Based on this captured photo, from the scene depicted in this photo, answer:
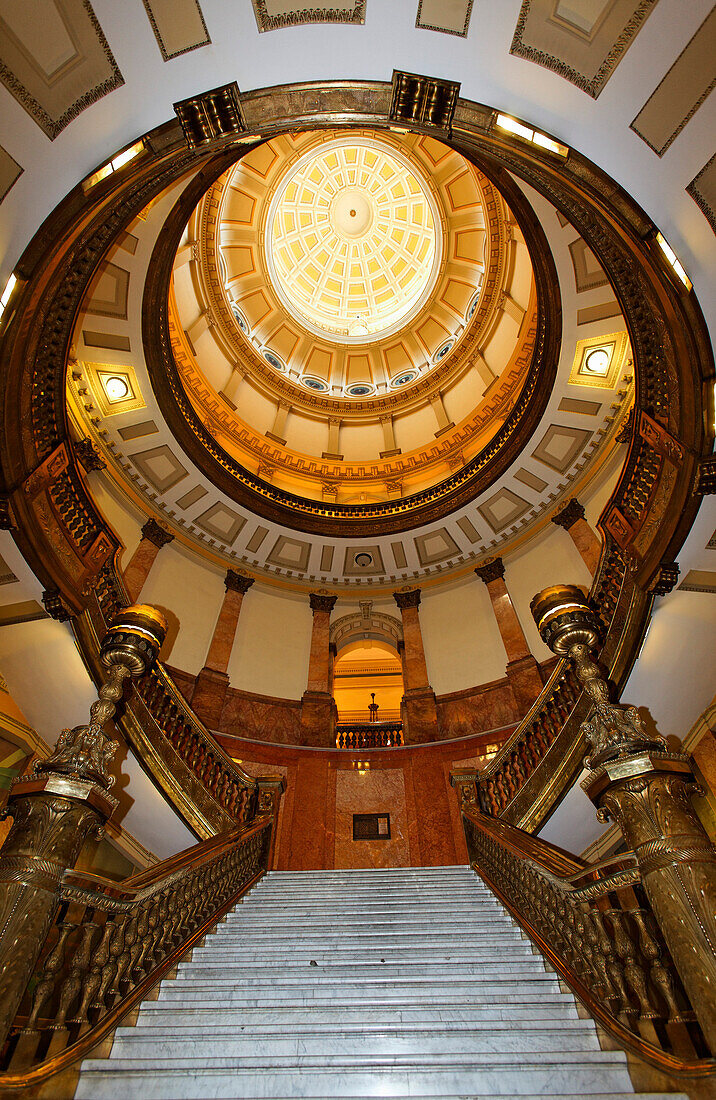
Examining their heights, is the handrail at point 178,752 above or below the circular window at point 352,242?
below

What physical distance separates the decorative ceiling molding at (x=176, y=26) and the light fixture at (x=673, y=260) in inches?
184

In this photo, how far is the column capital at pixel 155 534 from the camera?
13.8m

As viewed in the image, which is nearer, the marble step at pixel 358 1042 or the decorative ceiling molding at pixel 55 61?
the marble step at pixel 358 1042

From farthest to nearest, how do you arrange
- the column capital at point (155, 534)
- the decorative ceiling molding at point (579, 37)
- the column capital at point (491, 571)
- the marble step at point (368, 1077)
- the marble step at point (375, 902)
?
the column capital at point (491, 571) < the column capital at point (155, 534) < the marble step at point (375, 902) < the decorative ceiling molding at point (579, 37) < the marble step at point (368, 1077)

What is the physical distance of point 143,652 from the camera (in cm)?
557

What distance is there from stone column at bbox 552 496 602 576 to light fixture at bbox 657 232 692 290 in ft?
25.3

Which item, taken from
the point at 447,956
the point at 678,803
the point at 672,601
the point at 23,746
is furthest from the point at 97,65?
the point at 23,746

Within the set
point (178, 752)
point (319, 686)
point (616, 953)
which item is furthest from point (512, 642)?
point (616, 953)

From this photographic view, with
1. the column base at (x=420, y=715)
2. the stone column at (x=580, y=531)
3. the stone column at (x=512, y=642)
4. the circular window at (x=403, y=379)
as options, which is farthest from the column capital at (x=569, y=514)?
the circular window at (x=403, y=379)

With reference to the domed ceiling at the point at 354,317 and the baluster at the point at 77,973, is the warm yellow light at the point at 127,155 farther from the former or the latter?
the domed ceiling at the point at 354,317

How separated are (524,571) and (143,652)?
11.1 metres

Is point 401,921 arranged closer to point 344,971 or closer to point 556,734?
point 344,971

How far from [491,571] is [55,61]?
1313 cm

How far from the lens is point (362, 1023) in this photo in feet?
10.6
